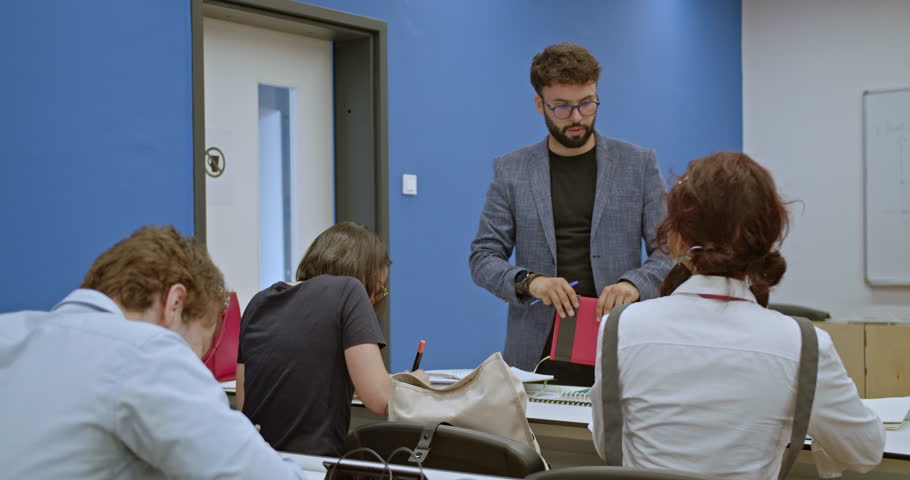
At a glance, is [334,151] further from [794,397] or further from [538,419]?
[794,397]

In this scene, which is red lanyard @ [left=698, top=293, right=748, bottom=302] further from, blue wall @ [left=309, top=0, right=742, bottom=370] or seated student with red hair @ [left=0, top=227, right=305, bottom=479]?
blue wall @ [left=309, top=0, right=742, bottom=370]

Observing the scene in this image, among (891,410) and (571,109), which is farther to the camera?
(571,109)

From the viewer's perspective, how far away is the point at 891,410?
2.07 m

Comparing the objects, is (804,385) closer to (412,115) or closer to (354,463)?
(354,463)

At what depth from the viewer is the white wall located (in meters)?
6.22

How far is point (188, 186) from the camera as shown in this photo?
330 cm

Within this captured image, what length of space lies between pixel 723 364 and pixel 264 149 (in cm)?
282

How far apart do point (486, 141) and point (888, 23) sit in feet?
11.5

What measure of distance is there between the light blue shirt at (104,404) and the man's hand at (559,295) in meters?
1.27

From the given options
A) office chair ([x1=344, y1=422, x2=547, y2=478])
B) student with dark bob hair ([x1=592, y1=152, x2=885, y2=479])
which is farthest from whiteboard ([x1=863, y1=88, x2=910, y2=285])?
office chair ([x1=344, y1=422, x2=547, y2=478])

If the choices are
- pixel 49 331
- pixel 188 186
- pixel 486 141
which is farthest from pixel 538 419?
pixel 486 141

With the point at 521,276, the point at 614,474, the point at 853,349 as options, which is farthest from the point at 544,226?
the point at 853,349

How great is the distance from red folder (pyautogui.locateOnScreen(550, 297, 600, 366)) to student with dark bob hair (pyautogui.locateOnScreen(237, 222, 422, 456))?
49cm

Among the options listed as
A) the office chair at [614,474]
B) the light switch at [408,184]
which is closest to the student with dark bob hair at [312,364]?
the office chair at [614,474]
